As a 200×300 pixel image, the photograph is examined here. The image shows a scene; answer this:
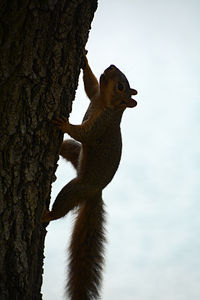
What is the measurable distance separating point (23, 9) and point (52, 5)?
17 centimetres

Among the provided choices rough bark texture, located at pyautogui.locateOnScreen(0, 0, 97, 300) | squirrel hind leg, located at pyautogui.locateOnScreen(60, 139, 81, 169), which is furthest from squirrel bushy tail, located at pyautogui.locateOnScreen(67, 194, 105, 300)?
rough bark texture, located at pyautogui.locateOnScreen(0, 0, 97, 300)

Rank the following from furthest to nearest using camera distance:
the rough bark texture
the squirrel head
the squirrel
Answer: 1. the squirrel head
2. the squirrel
3. the rough bark texture

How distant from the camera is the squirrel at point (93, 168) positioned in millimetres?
2945

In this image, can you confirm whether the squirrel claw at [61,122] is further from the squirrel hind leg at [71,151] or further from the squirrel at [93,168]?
the squirrel hind leg at [71,151]

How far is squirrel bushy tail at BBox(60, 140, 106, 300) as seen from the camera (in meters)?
2.73

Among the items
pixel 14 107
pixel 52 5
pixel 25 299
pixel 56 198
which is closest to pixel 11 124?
pixel 14 107

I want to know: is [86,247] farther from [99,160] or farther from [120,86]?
[120,86]

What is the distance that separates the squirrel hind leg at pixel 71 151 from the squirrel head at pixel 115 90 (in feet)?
1.80

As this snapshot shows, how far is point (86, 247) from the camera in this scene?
309cm

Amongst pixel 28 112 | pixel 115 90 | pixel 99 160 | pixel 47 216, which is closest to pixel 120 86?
pixel 115 90

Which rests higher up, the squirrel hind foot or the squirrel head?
the squirrel head

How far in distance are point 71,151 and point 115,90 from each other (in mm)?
719

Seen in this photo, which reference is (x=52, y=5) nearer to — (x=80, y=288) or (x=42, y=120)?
(x=42, y=120)

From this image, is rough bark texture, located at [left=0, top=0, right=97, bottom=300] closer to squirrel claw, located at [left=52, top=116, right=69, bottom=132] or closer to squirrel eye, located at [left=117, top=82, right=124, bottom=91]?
squirrel claw, located at [left=52, top=116, right=69, bottom=132]
